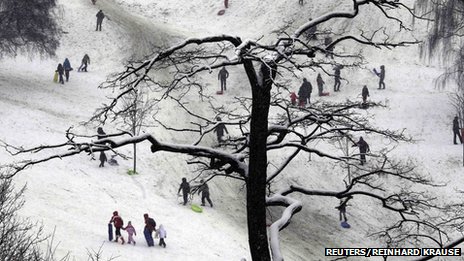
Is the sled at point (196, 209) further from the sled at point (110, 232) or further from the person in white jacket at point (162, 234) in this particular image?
the sled at point (110, 232)

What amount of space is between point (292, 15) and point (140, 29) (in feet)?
36.8

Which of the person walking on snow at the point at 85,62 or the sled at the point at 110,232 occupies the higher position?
the person walking on snow at the point at 85,62

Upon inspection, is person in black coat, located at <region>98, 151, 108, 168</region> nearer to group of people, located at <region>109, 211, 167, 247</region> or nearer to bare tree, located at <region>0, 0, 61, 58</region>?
group of people, located at <region>109, 211, 167, 247</region>

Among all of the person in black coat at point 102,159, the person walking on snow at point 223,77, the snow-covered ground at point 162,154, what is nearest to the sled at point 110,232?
the snow-covered ground at point 162,154

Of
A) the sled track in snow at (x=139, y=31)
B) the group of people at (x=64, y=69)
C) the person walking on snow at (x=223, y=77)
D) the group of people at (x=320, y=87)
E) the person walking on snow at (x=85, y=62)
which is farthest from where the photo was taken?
the sled track in snow at (x=139, y=31)

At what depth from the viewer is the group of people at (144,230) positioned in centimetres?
2228

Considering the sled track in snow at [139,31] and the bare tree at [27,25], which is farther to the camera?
the sled track in snow at [139,31]

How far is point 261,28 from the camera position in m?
50.9

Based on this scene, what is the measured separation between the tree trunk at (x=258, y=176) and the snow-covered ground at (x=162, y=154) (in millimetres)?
14298

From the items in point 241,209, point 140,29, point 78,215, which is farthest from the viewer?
point 140,29

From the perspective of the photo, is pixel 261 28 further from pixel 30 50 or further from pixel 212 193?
pixel 212 193

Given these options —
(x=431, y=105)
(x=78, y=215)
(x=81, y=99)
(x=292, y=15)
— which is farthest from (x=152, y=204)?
(x=292, y=15)

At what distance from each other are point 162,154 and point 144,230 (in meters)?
9.80

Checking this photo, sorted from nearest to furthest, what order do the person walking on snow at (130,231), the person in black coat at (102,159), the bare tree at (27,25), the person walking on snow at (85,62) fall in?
the person walking on snow at (130,231) → the person in black coat at (102,159) → the bare tree at (27,25) → the person walking on snow at (85,62)
